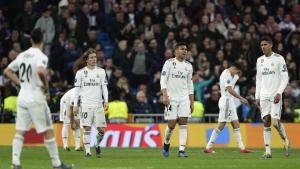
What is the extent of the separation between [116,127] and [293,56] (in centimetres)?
782

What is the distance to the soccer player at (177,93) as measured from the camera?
71.4ft

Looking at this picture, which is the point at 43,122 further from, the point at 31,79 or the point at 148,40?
the point at 148,40

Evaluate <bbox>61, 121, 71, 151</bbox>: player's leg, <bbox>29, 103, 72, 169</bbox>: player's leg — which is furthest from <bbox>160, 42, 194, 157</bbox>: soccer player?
<bbox>29, 103, 72, 169</bbox>: player's leg

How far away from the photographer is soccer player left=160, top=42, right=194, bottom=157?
21.8 meters

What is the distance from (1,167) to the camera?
1809 centimetres

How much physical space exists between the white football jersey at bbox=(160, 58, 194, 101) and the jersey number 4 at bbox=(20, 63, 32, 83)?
6.42m

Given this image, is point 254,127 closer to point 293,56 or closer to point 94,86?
point 293,56

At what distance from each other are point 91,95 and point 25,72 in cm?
636

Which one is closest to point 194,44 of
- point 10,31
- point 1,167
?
point 10,31

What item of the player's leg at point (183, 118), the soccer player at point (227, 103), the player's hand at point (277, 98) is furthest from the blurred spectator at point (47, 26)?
the player's hand at point (277, 98)

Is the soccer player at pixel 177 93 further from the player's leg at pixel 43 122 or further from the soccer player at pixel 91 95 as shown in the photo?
the player's leg at pixel 43 122

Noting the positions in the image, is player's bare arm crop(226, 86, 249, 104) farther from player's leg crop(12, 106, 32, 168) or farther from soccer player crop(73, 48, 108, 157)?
player's leg crop(12, 106, 32, 168)

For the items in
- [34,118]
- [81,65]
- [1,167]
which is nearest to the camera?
[34,118]

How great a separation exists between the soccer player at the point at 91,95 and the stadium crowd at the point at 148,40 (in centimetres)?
780
